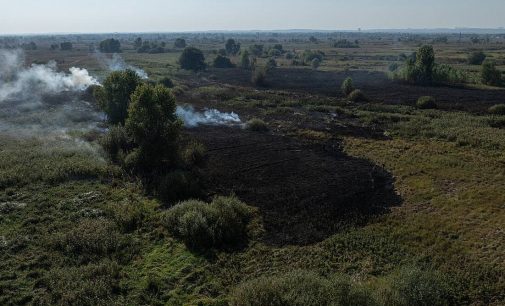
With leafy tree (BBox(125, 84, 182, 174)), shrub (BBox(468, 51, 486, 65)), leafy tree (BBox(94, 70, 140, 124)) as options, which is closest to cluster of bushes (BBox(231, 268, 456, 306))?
leafy tree (BBox(125, 84, 182, 174))

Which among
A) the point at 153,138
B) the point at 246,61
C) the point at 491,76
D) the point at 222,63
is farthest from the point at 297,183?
the point at 222,63

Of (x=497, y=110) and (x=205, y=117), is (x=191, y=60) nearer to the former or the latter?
(x=205, y=117)

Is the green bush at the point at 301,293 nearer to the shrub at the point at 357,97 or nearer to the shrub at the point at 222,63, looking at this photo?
the shrub at the point at 357,97

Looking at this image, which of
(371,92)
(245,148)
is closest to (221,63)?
(371,92)

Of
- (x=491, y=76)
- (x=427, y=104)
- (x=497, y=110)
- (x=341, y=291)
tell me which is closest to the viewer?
(x=341, y=291)

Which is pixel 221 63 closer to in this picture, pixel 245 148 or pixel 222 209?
pixel 245 148

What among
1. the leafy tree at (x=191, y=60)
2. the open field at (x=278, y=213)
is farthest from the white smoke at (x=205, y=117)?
the leafy tree at (x=191, y=60)
